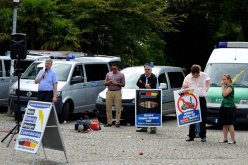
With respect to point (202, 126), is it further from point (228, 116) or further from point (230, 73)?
point (230, 73)

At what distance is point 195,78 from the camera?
15.9m

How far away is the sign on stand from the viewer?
699 inches

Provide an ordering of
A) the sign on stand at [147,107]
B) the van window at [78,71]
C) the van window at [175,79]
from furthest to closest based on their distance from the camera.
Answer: the van window at [175,79]
the van window at [78,71]
the sign on stand at [147,107]

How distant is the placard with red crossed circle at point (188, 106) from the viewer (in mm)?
15664

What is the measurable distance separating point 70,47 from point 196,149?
14727mm

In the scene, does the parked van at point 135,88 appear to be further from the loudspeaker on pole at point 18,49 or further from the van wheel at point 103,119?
the loudspeaker on pole at point 18,49

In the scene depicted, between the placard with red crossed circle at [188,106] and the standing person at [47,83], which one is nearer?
the placard with red crossed circle at [188,106]

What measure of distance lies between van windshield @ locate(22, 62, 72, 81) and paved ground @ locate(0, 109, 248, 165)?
10.8ft

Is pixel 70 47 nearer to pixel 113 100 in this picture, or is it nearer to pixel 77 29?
pixel 77 29

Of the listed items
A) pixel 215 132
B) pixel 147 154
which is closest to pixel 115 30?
pixel 215 132

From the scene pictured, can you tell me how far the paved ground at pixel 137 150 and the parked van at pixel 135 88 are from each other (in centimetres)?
148

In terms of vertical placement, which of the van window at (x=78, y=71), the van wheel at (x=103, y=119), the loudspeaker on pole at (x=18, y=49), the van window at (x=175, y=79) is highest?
the loudspeaker on pole at (x=18, y=49)

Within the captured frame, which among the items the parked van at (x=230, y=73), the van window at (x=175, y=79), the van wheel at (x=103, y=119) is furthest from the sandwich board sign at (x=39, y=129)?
the van window at (x=175, y=79)

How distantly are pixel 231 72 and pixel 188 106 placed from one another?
4.18m
